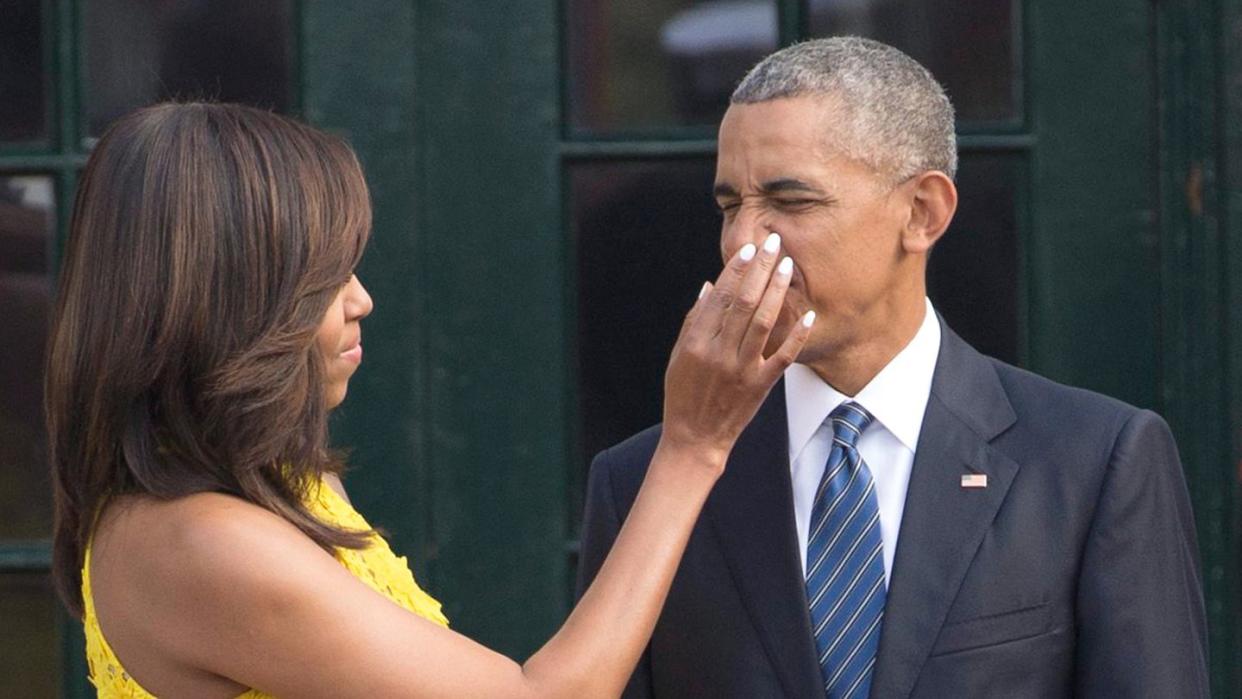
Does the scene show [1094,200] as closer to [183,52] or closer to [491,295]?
[491,295]

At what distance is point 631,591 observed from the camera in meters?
2.44

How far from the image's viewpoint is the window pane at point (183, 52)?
380cm

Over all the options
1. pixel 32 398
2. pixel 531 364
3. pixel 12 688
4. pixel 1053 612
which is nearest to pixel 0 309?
pixel 32 398

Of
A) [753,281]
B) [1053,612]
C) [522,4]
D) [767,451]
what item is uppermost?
[522,4]

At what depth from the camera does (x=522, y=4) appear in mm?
3795

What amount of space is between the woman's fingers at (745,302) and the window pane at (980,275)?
139cm

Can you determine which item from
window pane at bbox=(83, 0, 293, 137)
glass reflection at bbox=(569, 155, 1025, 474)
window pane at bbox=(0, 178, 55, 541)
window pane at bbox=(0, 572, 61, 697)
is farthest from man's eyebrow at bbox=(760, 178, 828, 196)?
window pane at bbox=(0, 572, 61, 697)

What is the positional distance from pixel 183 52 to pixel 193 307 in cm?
156

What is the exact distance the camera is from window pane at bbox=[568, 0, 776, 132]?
150 inches

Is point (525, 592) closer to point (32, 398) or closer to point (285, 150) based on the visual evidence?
point (32, 398)

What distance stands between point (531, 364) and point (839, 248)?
3.88 feet

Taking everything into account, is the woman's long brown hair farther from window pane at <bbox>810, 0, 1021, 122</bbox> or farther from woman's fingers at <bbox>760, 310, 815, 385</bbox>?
window pane at <bbox>810, 0, 1021, 122</bbox>

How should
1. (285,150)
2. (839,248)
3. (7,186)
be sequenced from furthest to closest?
(7,186), (839,248), (285,150)

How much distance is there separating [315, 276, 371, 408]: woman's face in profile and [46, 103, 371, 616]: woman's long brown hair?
0.05 metres
